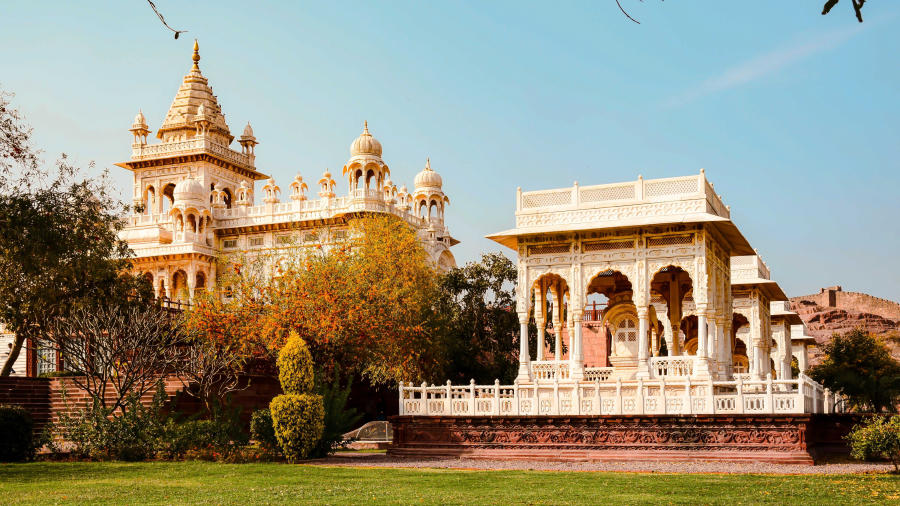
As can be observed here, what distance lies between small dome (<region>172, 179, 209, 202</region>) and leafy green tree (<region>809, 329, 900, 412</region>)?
103 ft

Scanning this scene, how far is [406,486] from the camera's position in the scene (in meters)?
15.8

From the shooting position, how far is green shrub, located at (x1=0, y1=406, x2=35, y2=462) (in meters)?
21.4

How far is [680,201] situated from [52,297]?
18.9 m

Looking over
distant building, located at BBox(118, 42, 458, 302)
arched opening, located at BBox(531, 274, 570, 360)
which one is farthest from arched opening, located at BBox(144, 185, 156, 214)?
arched opening, located at BBox(531, 274, 570, 360)

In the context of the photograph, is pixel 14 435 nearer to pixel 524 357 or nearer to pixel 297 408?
pixel 297 408

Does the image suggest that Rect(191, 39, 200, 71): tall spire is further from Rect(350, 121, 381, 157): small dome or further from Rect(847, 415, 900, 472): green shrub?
Rect(847, 415, 900, 472): green shrub

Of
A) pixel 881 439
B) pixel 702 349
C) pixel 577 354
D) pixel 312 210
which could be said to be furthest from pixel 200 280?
pixel 881 439

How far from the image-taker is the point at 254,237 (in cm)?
5328

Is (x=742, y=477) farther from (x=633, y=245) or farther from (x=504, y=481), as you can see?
(x=633, y=245)

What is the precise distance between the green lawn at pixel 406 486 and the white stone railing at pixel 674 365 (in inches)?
268

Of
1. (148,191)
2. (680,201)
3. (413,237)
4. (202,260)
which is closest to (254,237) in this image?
(202,260)

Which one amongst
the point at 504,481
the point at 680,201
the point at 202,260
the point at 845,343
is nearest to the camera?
the point at 504,481

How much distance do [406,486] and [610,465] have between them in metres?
6.47

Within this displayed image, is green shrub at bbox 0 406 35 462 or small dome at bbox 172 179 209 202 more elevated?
small dome at bbox 172 179 209 202
